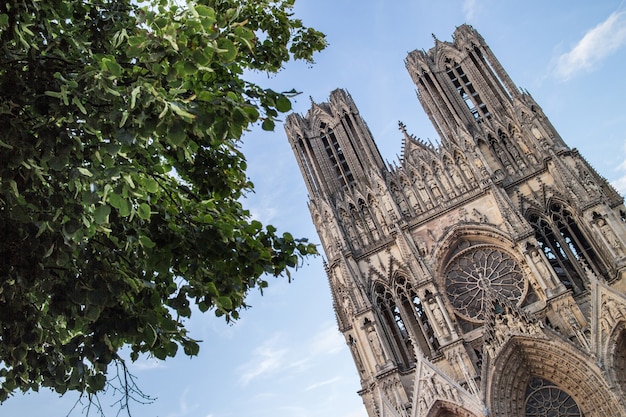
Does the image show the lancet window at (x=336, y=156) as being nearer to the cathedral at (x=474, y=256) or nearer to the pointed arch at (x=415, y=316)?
the cathedral at (x=474, y=256)

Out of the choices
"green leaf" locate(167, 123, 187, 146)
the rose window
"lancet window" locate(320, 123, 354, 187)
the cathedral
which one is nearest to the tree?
"green leaf" locate(167, 123, 187, 146)

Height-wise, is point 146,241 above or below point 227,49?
below

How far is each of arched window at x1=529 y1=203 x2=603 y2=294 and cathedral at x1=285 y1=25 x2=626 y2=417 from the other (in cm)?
5

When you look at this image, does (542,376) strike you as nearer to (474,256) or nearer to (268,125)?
(474,256)

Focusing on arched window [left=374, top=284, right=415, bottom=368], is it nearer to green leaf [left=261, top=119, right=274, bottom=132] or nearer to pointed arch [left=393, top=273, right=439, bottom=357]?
pointed arch [left=393, top=273, right=439, bottom=357]

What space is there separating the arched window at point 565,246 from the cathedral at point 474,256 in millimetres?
54

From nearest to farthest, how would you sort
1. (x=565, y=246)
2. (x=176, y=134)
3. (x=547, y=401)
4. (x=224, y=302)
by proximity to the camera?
(x=176, y=134)
(x=224, y=302)
(x=547, y=401)
(x=565, y=246)

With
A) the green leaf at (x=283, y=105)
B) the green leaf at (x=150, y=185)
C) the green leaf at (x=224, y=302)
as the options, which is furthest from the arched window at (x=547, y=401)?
the green leaf at (x=150, y=185)

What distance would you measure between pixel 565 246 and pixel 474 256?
11.9ft

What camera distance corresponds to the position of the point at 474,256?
942 inches

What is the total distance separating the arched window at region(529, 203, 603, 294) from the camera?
21.9m

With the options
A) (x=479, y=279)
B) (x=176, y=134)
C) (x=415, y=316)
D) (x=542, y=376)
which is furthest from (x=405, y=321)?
(x=176, y=134)

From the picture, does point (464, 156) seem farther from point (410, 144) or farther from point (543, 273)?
point (543, 273)

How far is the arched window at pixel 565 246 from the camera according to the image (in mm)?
21938
